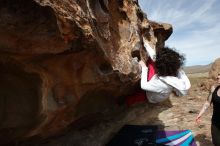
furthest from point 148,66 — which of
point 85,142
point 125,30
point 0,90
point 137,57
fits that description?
Result: point 0,90

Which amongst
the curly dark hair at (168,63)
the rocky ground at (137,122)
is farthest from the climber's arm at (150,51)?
the rocky ground at (137,122)

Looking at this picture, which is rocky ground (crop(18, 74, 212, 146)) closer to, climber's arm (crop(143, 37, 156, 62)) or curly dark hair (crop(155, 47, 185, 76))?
climber's arm (crop(143, 37, 156, 62))

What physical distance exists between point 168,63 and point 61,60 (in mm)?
1916

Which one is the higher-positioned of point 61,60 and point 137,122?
point 61,60

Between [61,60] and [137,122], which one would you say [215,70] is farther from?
[61,60]

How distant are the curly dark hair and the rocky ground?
67.8 inches

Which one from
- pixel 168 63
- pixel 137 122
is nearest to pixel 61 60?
pixel 168 63

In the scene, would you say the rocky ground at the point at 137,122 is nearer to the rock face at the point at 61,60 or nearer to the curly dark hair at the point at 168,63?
the rock face at the point at 61,60

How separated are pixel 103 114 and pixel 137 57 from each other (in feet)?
4.96

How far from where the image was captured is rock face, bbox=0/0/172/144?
412 centimetres

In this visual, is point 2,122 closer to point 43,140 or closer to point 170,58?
point 43,140

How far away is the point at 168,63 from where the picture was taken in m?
6.02

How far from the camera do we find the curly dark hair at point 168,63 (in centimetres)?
599

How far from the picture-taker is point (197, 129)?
8391 millimetres
